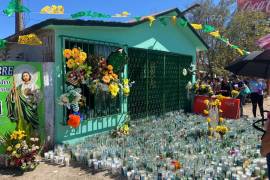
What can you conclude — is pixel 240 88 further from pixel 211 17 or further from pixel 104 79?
pixel 211 17

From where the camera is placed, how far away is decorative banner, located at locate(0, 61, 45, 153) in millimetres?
6965

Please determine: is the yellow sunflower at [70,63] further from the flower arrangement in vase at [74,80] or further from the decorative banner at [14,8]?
→ the decorative banner at [14,8]

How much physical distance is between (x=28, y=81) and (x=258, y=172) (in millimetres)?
4546

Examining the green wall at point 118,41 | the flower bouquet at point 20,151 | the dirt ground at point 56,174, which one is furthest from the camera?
the green wall at point 118,41

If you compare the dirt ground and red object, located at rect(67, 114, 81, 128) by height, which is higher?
red object, located at rect(67, 114, 81, 128)

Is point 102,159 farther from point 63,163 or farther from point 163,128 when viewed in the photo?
point 163,128

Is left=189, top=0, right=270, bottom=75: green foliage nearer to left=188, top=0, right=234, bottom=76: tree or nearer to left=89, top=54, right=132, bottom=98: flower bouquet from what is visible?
left=188, top=0, right=234, bottom=76: tree

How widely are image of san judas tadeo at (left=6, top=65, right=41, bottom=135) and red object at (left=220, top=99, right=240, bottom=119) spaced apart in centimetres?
722

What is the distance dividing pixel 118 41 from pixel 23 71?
10.5ft

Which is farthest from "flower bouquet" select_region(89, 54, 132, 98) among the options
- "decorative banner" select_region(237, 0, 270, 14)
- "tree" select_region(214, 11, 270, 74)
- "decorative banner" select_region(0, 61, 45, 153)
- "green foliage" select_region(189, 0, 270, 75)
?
"tree" select_region(214, 11, 270, 74)

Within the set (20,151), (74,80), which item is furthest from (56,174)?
(74,80)

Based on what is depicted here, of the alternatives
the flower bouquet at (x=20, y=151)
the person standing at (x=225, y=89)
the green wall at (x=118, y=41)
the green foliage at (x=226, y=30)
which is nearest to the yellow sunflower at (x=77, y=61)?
the green wall at (x=118, y=41)

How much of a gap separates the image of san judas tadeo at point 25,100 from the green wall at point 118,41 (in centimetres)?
61

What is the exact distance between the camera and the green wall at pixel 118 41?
7.95m
